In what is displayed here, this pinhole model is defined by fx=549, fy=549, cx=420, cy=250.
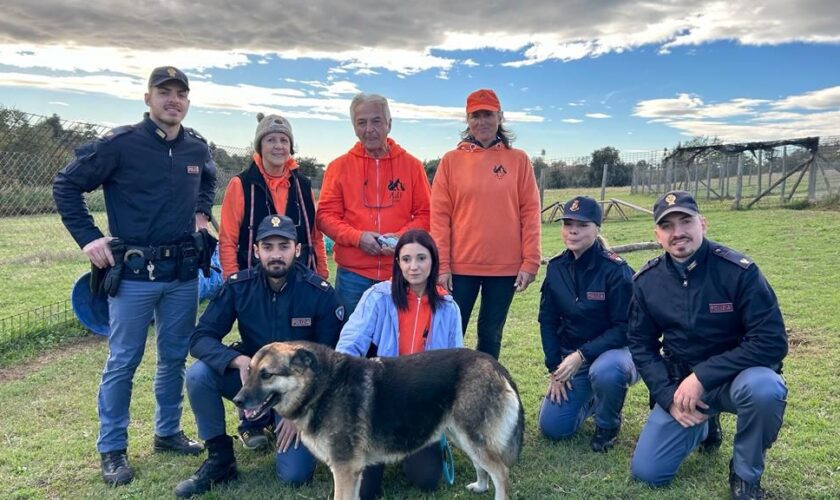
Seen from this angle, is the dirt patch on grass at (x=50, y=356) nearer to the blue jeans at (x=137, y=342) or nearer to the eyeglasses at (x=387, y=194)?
the blue jeans at (x=137, y=342)

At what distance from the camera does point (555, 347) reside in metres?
4.89

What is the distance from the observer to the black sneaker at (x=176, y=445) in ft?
15.0

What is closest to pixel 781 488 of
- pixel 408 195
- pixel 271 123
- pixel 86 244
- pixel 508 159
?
pixel 508 159

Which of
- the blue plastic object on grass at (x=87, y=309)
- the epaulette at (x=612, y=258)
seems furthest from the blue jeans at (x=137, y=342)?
the epaulette at (x=612, y=258)

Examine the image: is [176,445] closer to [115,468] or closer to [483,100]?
[115,468]

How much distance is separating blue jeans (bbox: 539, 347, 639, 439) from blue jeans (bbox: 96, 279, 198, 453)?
3152 mm

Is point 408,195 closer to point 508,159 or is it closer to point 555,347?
point 508,159

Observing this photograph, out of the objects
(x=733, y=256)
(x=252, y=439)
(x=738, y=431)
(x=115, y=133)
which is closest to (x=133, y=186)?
(x=115, y=133)

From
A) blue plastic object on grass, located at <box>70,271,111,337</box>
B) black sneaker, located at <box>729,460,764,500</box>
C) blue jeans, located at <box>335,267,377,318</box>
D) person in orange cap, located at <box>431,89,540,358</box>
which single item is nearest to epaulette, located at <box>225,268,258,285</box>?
blue jeans, located at <box>335,267,377,318</box>

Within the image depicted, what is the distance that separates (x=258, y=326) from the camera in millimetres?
4273

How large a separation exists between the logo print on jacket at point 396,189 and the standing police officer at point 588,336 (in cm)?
149

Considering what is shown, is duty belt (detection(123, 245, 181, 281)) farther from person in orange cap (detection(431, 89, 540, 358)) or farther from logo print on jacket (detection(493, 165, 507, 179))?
logo print on jacket (detection(493, 165, 507, 179))

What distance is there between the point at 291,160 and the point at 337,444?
8.50 feet

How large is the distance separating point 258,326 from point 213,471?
3.57ft
